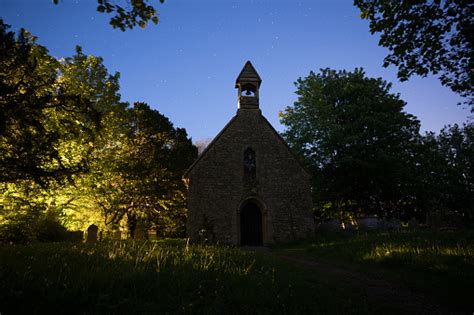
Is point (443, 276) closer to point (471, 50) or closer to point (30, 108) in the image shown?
point (471, 50)

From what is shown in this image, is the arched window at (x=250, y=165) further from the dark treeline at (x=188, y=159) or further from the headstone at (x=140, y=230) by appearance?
the headstone at (x=140, y=230)

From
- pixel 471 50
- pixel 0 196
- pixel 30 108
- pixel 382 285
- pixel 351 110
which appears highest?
pixel 351 110

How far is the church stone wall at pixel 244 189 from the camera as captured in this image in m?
15.3

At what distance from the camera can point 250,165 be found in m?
16.9

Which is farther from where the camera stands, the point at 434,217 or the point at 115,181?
the point at 115,181

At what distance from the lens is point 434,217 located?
16.0 m

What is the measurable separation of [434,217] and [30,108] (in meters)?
21.3

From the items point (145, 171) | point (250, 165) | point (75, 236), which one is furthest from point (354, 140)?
point (75, 236)

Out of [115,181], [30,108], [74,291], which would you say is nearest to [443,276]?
[74,291]

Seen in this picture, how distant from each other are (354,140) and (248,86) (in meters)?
9.20

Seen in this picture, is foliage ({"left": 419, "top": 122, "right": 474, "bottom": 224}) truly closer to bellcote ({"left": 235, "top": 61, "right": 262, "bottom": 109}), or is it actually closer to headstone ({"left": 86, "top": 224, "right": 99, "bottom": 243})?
bellcote ({"left": 235, "top": 61, "right": 262, "bottom": 109})

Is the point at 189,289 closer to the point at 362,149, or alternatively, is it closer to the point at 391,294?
the point at 391,294

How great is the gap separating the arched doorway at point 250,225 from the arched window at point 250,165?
6.07 ft

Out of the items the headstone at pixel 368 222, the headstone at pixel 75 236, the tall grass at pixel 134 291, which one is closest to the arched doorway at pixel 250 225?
the headstone at pixel 75 236
